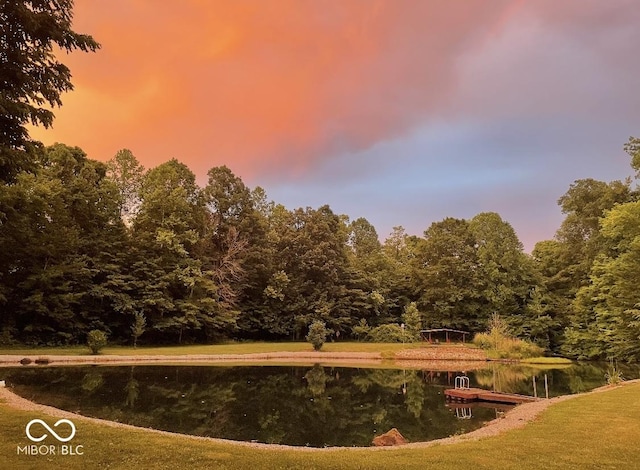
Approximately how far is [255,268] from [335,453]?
42831mm

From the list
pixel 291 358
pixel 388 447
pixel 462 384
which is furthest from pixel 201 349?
pixel 388 447

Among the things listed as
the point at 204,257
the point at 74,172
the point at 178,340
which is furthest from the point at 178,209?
the point at 178,340

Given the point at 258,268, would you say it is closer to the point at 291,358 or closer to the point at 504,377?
the point at 291,358

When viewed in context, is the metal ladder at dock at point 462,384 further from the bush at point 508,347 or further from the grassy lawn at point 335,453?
the bush at point 508,347

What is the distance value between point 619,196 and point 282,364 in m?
32.9

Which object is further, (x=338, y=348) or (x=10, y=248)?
(x=338, y=348)

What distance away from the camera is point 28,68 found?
7520 millimetres

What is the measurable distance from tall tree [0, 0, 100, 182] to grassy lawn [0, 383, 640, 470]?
188 inches

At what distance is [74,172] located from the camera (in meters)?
40.9

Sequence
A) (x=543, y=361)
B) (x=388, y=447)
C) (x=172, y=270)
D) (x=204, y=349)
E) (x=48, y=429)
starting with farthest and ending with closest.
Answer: (x=172, y=270) < (x=543, y=361) < (x=204, y=349) < (x=388, y=447) < (x=48, y=429)

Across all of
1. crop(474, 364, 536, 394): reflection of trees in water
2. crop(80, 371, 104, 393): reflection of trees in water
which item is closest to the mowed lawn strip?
crop(80, 371, 104, 393): reflection of trees in water

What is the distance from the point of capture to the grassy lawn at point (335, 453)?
693 cm

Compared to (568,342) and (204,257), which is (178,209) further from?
(568,342)

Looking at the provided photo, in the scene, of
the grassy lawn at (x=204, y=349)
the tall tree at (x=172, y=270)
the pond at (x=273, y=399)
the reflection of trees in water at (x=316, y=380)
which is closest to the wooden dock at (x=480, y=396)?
the pond at (x=273, y=399)
